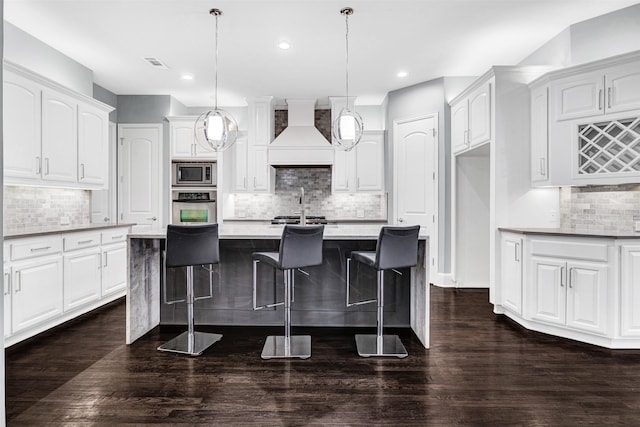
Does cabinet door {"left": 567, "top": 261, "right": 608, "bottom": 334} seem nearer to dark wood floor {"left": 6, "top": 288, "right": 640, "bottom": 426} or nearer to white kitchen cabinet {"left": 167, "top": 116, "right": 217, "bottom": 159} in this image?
dark wood floor {"left": 6, "top": 288, "right": 640, "bottom": 426}

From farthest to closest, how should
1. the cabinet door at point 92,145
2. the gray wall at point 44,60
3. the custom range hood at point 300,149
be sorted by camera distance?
the custom range hood at point 300,149
the cabinet door at point 92,145
the gray wall at point 44,60

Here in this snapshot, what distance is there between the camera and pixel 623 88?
10.2 ft

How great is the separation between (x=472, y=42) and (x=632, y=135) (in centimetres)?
174

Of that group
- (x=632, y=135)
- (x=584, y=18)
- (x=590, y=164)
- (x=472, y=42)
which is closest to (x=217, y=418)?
(x=590, y=164)

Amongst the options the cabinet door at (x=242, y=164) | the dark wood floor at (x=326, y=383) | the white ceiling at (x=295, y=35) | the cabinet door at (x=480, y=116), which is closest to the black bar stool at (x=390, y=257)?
the dark wood floor at (x=326, y=383)

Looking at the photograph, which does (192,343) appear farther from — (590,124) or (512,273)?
(590,124)

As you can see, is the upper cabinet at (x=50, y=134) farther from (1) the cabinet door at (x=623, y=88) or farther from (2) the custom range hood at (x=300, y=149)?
(1) the cabinet door at (x=623, y=88)

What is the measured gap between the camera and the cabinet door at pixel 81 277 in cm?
353

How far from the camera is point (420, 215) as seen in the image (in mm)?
5246

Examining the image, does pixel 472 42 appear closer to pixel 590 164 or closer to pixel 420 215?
pixel 590 164

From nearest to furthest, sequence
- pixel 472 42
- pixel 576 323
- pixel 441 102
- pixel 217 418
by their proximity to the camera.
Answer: pixel 217 418 < pixel 576 323 < pixel 472 42 < pixel 441 102

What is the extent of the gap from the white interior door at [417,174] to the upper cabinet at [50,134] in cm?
384

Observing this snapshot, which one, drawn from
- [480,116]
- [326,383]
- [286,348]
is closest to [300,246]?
[286,348]

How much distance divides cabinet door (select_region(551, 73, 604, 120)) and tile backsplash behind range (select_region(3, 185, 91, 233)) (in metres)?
5.06
